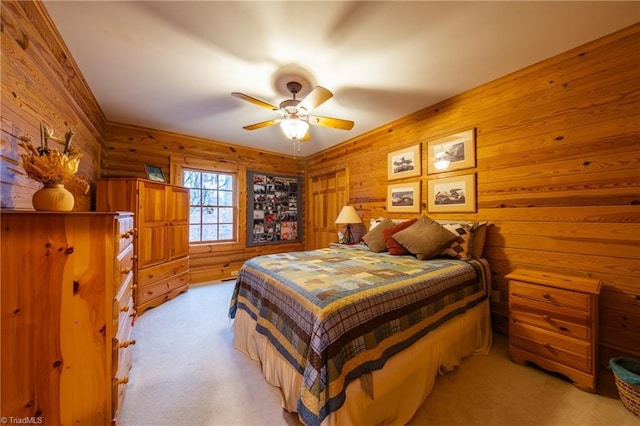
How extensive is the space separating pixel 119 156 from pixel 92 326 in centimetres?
337

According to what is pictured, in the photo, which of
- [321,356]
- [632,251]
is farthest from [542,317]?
[321,356]

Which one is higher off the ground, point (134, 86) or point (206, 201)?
point (134, 86)

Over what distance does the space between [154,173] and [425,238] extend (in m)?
3.96

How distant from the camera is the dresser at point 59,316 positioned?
3.06 feet

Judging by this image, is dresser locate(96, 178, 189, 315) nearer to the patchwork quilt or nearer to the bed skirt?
the patchwork quilt

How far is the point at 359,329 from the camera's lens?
4.13 feet

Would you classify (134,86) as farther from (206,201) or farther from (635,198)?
(635,198)

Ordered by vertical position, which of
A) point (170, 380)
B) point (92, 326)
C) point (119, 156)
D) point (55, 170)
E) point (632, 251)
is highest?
point (119, 156)

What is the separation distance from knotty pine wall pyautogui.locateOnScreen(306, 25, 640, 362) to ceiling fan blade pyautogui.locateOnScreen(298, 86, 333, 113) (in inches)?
66.3

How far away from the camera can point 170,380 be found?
1.73 meters

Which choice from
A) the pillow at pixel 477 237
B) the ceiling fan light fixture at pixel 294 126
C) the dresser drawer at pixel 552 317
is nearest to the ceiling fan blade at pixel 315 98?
the ceiling fan light fixture at pixel 294 126

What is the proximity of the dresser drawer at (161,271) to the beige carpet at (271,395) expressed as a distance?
0.93 meters

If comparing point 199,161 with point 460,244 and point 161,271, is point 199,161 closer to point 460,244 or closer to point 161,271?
point 161,271

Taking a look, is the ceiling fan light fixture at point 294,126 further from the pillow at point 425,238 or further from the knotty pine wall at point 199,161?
the knotty pine wall at point 199,161
